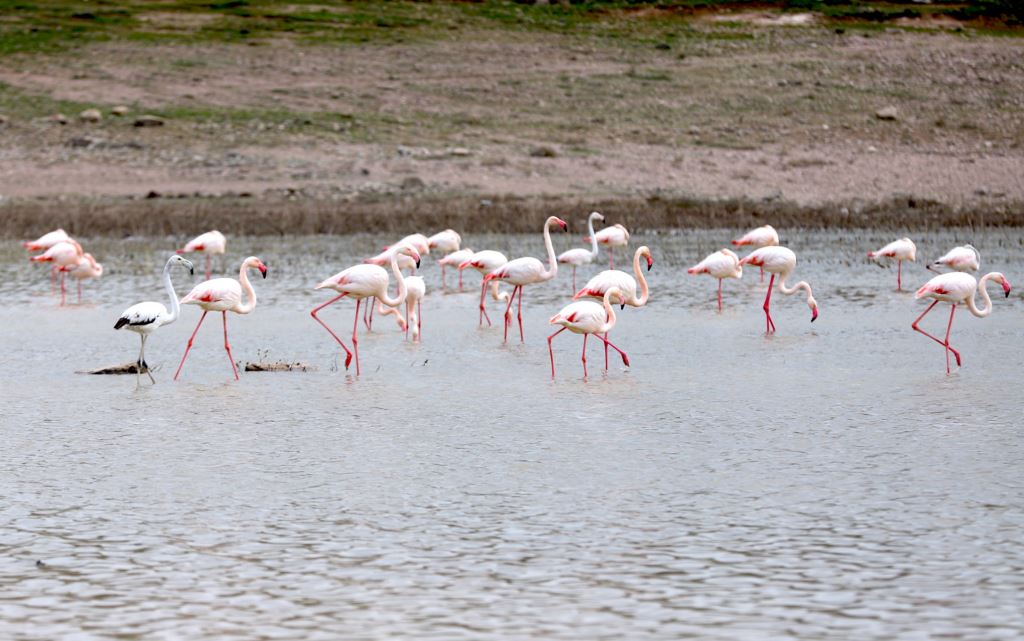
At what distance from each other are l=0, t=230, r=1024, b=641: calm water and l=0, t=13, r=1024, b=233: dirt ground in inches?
586

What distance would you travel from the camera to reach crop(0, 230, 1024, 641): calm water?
5.57 metres

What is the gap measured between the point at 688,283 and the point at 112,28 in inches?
1093

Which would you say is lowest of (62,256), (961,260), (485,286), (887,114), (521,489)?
(62,256)

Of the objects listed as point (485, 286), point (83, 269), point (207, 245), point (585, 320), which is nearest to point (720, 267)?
point (485, 286)

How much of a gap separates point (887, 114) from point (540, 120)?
742cm

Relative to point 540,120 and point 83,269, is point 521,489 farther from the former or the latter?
point 540,120

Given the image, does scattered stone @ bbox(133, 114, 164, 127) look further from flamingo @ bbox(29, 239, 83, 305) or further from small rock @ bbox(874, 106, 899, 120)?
flamingo @ bbox(29, 239, 83, 305)

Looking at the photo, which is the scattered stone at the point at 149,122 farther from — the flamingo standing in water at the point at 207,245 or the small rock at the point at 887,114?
the small rock at the point at 887,114

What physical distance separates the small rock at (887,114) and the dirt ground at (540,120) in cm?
10

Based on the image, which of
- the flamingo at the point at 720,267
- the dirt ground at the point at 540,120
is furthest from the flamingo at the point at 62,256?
the dirt ground at the point at 540,120

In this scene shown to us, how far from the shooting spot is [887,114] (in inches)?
1347

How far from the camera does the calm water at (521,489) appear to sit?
5.57 meters

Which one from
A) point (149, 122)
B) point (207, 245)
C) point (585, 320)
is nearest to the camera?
point (585, 320)

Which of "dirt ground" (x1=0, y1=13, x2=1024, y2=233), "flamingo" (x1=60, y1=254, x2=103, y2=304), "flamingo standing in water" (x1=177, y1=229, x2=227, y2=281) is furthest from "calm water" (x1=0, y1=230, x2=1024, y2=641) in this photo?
"dirt ground" (x1=0, y1=13, x2=1024, y2=233)
